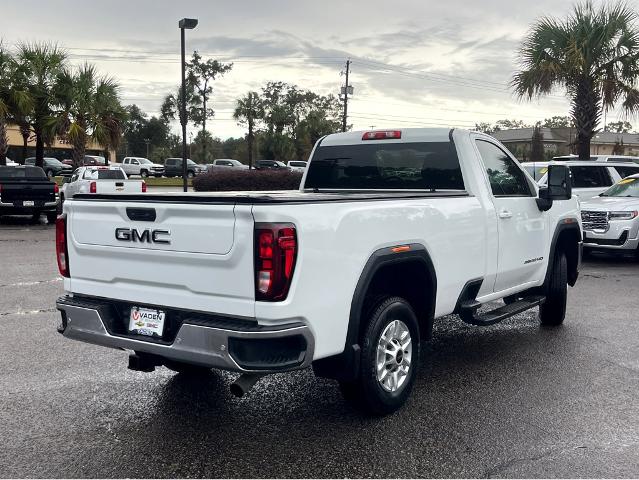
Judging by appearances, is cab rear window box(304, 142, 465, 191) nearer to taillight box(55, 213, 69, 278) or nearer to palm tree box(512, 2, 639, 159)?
taillight box(55, 213, 69, 278)

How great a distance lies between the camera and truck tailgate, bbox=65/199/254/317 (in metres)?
3.67

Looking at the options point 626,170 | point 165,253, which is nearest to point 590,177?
point 626,170

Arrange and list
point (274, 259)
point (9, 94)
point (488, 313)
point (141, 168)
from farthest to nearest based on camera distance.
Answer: point (141, 168)
point (9, 94)
point (488, 313)
point (274, 259)

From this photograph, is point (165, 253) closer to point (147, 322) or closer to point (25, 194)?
point (147, 322)

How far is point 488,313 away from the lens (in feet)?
18.5

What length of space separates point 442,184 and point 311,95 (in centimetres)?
6283

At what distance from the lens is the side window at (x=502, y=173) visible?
593cm

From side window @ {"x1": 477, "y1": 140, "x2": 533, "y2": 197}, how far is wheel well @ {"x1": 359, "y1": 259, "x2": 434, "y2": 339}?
1.44 meters

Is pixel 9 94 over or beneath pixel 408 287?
over

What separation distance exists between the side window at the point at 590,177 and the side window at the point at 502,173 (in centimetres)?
952

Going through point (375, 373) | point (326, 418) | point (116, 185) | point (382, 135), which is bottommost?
point (326, 418)

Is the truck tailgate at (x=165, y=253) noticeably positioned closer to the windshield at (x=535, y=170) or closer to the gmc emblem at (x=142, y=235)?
the gmc emblem at (x=142, y=235)

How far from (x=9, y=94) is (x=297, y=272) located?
23274 millimetres

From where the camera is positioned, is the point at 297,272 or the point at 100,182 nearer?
the point at 297,272
